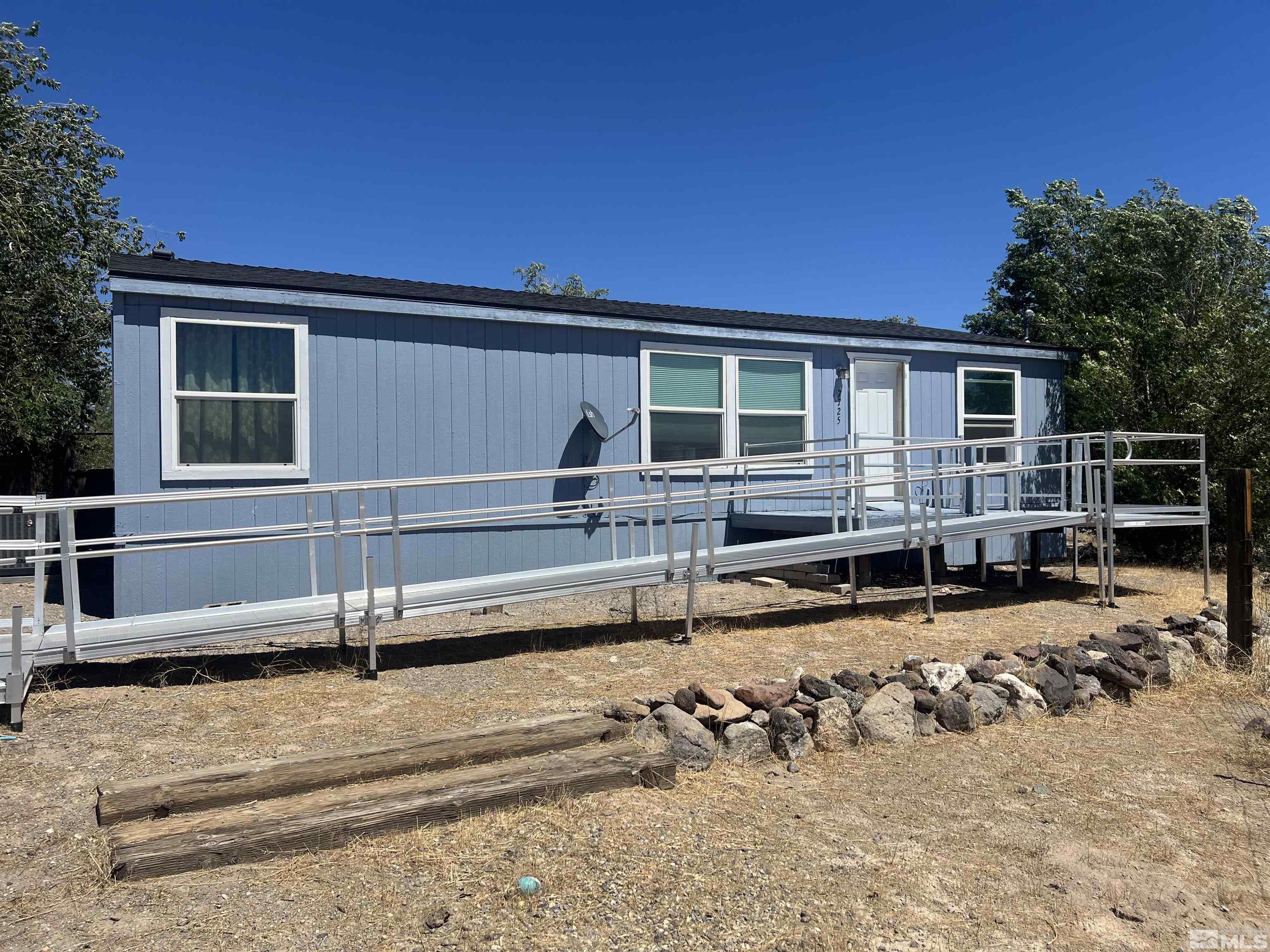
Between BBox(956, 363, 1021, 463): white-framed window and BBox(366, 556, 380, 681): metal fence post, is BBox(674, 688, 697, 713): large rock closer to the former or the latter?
BBox(366, 556, 380, 681): metal fence post

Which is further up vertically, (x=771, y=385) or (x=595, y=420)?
(x=771, y=385)

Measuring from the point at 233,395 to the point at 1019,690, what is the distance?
634 cm

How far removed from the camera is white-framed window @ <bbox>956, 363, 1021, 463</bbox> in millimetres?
10945

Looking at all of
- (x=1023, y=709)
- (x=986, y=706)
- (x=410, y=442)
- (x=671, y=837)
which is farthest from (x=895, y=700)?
(x=410, y=442)

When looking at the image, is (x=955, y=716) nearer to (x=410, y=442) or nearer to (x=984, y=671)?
(x=984, y=671)

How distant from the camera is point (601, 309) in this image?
9.10 meters

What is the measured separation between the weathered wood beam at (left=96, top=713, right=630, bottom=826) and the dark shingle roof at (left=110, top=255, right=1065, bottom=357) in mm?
4947

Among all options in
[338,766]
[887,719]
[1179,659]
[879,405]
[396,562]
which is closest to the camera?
[338,766]

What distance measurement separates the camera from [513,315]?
8.46 meters

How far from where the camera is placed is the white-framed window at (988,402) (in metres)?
10.9

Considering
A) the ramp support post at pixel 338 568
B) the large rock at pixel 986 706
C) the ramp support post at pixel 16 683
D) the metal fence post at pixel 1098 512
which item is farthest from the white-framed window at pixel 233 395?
the metal fence post at pixel 1098 512

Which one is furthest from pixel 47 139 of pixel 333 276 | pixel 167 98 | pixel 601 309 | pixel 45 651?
pixel 45 651

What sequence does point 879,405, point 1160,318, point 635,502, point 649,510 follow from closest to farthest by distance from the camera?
point 649,510 < point 635,502 < point 879,405 < point 1160,318

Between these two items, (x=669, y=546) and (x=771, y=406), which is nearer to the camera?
(x=669, y=546)
